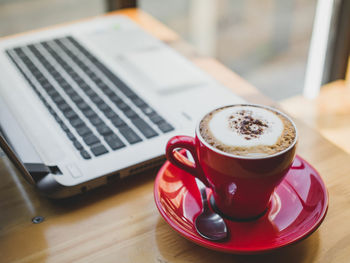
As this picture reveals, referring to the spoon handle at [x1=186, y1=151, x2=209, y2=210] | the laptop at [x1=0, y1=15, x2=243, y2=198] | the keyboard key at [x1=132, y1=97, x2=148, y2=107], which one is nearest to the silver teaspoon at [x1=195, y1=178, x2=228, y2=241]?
the spoon handle at [x1=186, y1=151, x2=209, y2=210]

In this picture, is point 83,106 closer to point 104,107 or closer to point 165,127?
point 104,107

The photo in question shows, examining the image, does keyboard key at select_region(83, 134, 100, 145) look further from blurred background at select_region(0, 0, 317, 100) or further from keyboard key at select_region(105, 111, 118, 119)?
blurred background at select_region(0, 0, 317, 100)

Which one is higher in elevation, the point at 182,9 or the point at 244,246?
the point at 244,246

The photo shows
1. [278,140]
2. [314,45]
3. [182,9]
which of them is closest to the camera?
[278,140]

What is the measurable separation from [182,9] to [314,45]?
819 mm

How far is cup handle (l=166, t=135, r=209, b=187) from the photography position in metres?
0.45

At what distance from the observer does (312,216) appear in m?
0.44

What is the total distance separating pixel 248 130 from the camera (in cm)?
42

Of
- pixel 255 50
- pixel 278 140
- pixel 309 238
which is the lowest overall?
pixel 255 50

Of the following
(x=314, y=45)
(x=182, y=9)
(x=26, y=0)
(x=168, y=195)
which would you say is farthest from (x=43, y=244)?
(x=182, y=9)

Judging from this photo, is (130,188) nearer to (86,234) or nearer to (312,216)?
(86,234)

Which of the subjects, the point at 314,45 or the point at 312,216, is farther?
the point at 314,45

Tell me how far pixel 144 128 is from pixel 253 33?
5.05 ft

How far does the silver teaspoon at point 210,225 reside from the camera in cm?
42
